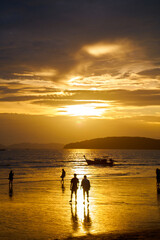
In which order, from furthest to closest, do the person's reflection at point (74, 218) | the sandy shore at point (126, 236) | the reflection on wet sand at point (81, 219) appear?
the person's reflection at point (74, 218) → the reflection on wet sand at point (81, 219) → the sandy shore at point (126, 236)

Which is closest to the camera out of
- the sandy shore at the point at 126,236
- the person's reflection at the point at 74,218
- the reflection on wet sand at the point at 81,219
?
the sandy shore at the point at 126,236

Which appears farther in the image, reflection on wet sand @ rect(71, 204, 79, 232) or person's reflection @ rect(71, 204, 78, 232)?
person's reflection @ rect(71, 204, 78, 232)

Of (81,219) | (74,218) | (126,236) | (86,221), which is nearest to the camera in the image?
(126,236)

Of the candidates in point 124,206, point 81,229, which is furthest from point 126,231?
point 124,206

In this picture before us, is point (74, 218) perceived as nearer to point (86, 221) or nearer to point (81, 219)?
point (81, 219)

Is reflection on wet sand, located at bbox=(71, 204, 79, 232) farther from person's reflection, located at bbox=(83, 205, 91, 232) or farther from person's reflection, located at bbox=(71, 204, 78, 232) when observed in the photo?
person's reflection, located at bbox=(83, 205, 91, 232)

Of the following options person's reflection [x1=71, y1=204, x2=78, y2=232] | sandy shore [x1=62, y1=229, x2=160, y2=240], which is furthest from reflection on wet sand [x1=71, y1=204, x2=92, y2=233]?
sandy shore [x1=62, y1=229, x2=160, y2=240]

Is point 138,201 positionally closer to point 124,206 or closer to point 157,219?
point 124,206

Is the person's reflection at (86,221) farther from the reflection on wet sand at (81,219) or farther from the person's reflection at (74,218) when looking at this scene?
the person's reflection at (74,218)

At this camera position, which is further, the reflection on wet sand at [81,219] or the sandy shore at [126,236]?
the reflection on wet sand at [81,219]

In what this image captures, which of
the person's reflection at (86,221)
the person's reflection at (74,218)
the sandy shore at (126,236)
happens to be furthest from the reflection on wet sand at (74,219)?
the sandy shore at (126,236)

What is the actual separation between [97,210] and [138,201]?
3.64 metres

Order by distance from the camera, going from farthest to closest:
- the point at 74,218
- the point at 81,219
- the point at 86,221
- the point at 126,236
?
the point at 74,218, the point at 81,219, the point at 86,221, the point at 126,236

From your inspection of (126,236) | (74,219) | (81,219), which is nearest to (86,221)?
(81,219)
